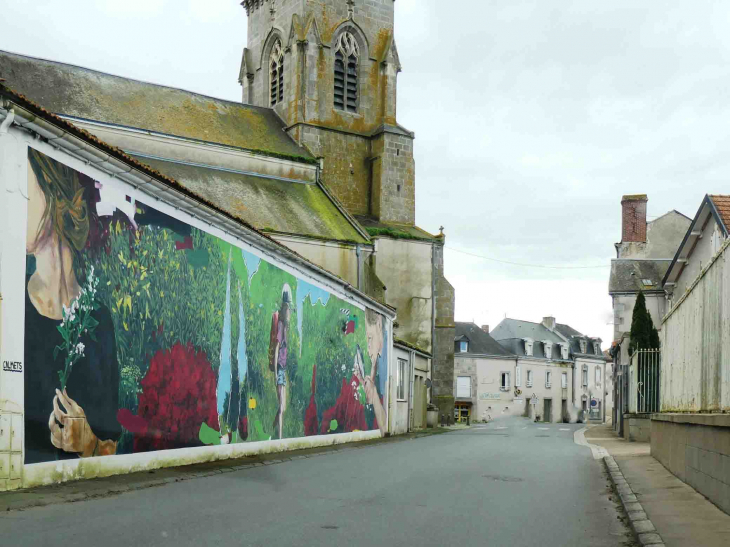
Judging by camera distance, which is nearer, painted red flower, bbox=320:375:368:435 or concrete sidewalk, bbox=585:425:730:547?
concrete sidewalk, bbox=585:425:730:547

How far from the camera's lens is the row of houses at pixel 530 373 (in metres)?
80.3

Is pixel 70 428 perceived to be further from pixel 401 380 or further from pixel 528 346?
pixel 528 346

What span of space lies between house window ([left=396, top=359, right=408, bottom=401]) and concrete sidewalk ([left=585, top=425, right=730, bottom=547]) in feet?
64.2

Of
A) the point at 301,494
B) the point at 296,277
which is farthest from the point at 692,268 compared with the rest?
the point at 301,494

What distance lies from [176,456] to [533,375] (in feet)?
237

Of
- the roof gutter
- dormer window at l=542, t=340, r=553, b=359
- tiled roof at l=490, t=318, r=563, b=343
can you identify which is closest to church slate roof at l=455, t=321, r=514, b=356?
tiled roof at l=490, t=318, r=563, b=343

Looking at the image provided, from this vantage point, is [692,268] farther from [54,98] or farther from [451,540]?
[451,540]

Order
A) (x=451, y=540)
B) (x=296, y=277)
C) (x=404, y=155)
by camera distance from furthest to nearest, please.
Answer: (x=404, y=155)
(x=296, y=277)
(x=451, y=540)

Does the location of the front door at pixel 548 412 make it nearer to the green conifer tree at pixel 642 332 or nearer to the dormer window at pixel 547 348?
the dormer window at pixel 547 348

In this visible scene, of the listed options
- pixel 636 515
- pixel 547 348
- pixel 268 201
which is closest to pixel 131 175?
pixel 636 515

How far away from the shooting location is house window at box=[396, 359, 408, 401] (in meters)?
34.9

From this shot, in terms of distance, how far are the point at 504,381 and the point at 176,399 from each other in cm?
6904

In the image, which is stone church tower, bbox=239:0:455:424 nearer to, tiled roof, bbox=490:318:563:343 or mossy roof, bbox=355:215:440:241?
mossy roof, bbox=355:215:440:241

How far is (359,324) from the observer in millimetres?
27984
